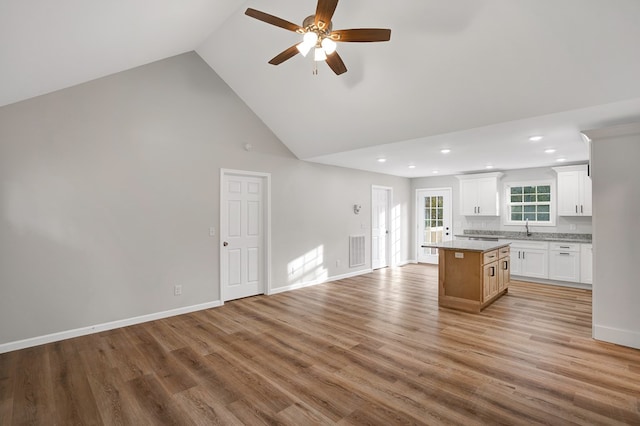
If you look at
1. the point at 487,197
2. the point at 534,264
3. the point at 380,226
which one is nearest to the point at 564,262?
the point at 534,264

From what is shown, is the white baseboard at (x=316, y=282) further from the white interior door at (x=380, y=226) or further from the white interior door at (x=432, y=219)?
the white interior door at (x=432, y=219)

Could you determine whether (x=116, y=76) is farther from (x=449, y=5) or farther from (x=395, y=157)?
(x=395, y=157)

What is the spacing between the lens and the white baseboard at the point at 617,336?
3.23 m

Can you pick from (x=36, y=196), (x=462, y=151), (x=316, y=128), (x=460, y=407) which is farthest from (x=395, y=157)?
(x=36, y=196)

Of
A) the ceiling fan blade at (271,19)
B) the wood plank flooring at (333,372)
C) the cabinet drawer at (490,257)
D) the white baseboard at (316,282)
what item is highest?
the ceiling fan blade at (271,19)

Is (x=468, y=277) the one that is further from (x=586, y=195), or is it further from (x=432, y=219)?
(x=432, y=219)

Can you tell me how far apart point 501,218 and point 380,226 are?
2.77 metres

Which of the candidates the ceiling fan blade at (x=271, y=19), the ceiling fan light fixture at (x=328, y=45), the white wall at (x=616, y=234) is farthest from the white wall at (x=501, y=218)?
the ceiling fan blade at (x=271, y=19)

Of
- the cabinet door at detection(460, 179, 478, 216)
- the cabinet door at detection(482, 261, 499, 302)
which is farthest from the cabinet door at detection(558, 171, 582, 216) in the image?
the cabinet door at detection(482, 261, 499, 302)

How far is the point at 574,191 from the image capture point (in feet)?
19.4

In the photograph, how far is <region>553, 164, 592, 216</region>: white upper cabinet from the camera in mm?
5777

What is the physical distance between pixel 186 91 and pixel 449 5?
3.53 metres

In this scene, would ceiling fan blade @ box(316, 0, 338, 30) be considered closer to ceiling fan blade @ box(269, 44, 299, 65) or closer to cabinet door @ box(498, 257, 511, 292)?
ceiling fan blade @ box(269, 44, 299, 65)

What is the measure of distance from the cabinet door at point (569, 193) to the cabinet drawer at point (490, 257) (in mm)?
2424
